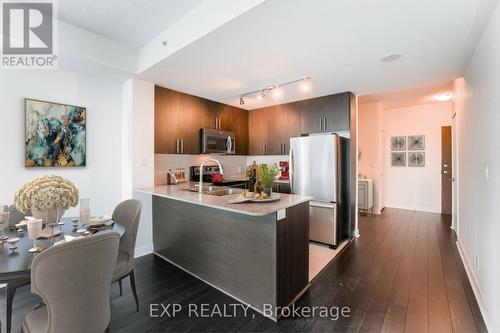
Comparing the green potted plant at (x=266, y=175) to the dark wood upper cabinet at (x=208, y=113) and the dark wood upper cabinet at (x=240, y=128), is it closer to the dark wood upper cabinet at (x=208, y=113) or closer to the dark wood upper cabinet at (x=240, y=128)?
the dark wood upper cabinet at (x=208, y=113)

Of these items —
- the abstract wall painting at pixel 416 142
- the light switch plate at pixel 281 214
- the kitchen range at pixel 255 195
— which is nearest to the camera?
the light switch plate at pixel 281 214

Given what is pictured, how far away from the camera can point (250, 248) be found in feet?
6.98

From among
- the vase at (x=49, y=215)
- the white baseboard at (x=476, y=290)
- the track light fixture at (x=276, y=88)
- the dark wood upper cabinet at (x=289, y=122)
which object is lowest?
the white baseboard at (x=476, y=290)

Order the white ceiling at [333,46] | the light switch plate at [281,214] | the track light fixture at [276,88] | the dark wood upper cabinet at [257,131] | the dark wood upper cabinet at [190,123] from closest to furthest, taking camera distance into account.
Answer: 1. the white ceiling at [333,46]
2. the light switch plate at [281,214]
3. the track light fixture at [276,88]
4. the dark wood upper cabinet at [190,123]
5. the dark wood upper cabinet at [257,131]

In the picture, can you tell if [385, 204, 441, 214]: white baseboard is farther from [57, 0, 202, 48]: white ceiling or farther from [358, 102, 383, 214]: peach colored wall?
[57, 0, 202, 48]: white ceiling

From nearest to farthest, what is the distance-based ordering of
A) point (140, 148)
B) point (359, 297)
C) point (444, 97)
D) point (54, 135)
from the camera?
point (359, 297), point (54, 135), point (140, 148), point (444, 97)

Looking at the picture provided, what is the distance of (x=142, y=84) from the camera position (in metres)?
3.28

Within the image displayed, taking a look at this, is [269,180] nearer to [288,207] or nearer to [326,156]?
[288,207]

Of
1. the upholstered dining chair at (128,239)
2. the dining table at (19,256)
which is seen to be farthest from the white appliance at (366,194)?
the dining table at (19,256)

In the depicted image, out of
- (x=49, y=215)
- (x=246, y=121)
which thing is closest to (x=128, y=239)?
(x=49, y=215)

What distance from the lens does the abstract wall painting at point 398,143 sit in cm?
604

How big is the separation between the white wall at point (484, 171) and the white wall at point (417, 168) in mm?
3354

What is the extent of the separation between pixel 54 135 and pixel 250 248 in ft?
9.12

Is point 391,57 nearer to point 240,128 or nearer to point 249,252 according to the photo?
point 249,252
